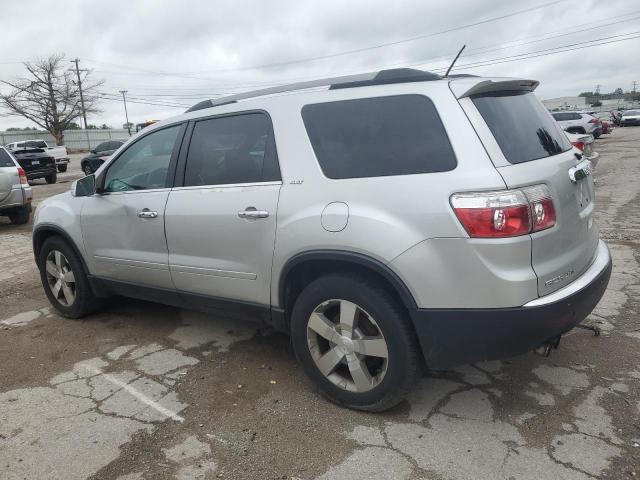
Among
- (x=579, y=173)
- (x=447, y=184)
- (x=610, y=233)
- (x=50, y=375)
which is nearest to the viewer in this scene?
(x=447, y=184)

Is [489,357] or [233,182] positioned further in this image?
[233,182]

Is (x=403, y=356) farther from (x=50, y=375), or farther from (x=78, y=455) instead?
(x=50, y=375)

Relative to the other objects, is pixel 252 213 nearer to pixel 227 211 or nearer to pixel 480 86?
pixel 227 211

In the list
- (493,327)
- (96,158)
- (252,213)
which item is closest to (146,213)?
(252,213)

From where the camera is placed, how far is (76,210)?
175 inches

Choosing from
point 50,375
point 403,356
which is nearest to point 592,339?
point 403,356

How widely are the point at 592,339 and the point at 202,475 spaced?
2.88 metres

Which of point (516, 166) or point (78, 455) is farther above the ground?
point (516, 166)

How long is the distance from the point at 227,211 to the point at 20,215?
9.09m

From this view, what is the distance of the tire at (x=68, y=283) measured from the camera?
15.0 ft

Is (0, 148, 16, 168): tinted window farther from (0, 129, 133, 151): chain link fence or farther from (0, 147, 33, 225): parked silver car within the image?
(0, 129, 133, 151): chain link fence

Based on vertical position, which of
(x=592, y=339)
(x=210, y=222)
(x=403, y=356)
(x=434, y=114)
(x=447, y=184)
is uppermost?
(x=434, y=114)

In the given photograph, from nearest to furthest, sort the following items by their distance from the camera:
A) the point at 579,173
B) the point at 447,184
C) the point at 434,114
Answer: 1. the point at 447,184
2. the point at 434,114
3. the point at 579,173

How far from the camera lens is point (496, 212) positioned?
7.91 ft
